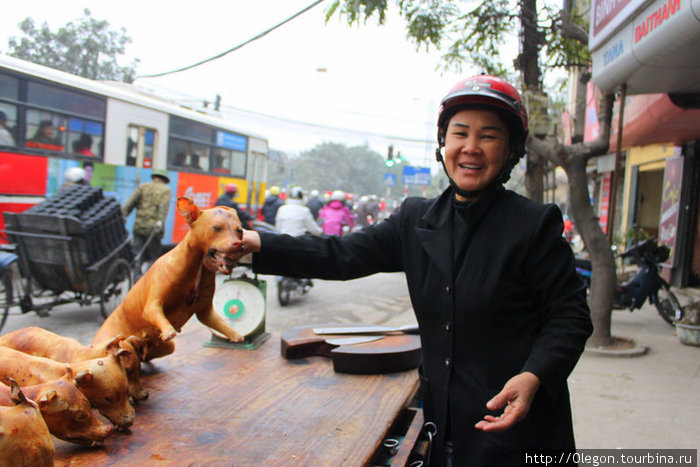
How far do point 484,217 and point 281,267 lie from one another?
0.73 m

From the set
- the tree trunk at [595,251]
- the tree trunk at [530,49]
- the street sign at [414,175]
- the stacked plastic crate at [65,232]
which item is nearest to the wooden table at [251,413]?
the stacked plastic crate at [65,232]

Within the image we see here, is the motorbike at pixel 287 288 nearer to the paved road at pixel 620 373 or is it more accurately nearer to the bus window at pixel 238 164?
the paved road at pixel 620 373

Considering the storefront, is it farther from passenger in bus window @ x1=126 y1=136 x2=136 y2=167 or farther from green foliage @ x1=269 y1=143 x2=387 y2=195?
green foliage @ x1=269 y1=143 x2=387 y2=195

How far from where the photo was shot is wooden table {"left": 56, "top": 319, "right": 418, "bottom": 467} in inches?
54.4

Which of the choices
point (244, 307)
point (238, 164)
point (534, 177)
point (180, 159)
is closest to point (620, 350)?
point (534, 177)

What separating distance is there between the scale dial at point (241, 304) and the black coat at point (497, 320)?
976mm

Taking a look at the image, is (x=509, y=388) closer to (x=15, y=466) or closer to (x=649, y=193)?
(x=15, y=466)

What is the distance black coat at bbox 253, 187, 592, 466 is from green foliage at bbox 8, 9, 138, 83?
22678 mm

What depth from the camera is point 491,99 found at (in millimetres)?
1654

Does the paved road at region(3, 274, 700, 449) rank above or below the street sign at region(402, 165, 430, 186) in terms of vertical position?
below

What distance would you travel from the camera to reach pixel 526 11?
6.49 meters

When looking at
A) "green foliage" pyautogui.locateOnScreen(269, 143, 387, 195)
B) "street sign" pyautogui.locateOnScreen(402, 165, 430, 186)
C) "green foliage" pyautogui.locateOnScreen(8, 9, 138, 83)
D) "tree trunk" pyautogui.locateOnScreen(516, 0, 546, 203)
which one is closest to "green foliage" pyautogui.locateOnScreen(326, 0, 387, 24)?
"tree trunk" pyautogui.locateOnScreen(516, 0, 546, 203)

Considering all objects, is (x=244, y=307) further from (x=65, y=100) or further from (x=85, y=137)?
(x=85, y=137)

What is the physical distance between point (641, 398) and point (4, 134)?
28.4ft
